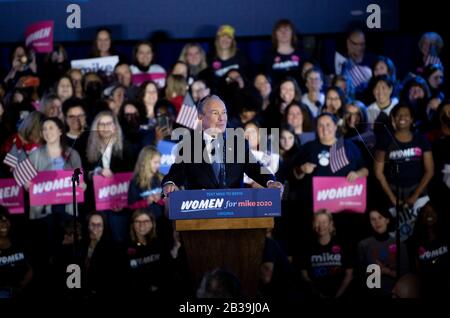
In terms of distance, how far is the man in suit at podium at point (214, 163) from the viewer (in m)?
6.03

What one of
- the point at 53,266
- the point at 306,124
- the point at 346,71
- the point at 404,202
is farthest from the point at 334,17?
the point at 53,266

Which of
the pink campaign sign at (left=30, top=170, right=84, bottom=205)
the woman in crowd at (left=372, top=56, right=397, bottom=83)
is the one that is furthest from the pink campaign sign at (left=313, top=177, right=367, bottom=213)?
the pink campaign sign at (left=30, top=170, right=84, bottom=205)

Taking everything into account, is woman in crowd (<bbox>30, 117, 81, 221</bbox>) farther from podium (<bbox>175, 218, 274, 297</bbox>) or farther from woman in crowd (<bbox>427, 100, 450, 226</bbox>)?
woman in crowd (<bbox>427, 100, 450, 226</bbox>)

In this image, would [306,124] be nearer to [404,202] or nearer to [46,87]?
[404,202]

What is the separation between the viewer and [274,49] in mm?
8984

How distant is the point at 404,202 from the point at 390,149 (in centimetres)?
47

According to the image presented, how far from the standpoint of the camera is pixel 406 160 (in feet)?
26.4

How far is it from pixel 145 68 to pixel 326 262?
2607 millimetres

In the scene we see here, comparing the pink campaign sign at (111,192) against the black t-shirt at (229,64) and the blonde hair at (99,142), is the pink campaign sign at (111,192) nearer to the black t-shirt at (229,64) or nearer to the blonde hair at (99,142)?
the blonde hair at (99,142)

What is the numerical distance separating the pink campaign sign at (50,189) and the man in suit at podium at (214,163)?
7.14ft

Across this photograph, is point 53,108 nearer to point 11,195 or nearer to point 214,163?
point 11,195

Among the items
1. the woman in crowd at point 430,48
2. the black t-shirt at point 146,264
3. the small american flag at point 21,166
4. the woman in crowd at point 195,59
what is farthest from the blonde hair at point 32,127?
the woman in crowd at point 430,48

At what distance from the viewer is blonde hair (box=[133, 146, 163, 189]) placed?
7988mm

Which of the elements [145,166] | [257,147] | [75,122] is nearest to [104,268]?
[145,166]
